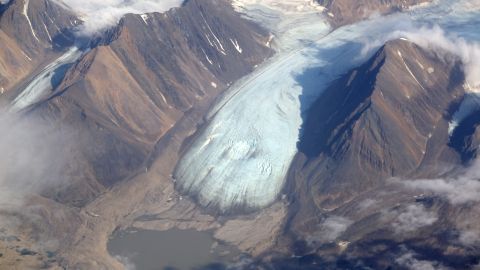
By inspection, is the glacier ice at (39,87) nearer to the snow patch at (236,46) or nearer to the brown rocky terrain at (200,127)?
the brown rocky terrain at (200,127)

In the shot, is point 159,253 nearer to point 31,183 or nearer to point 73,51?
→ point 31,183

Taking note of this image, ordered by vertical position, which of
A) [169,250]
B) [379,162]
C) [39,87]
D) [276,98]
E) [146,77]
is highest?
[146,77]

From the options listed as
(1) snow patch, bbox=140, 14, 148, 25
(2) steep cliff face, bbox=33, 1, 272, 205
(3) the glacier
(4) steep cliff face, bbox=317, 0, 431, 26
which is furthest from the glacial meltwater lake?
(4) steep cliff face, bbox=317, 0, 431, 26

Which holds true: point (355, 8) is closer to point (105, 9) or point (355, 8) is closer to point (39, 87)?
point (105, 9)

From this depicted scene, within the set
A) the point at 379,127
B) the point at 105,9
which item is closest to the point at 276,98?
the point at 379,127

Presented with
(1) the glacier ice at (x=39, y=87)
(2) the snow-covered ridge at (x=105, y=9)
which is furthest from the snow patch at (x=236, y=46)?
(1) the glacier ice at (x=39, y=87)

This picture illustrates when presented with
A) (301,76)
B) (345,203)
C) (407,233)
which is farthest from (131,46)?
(407,233)
